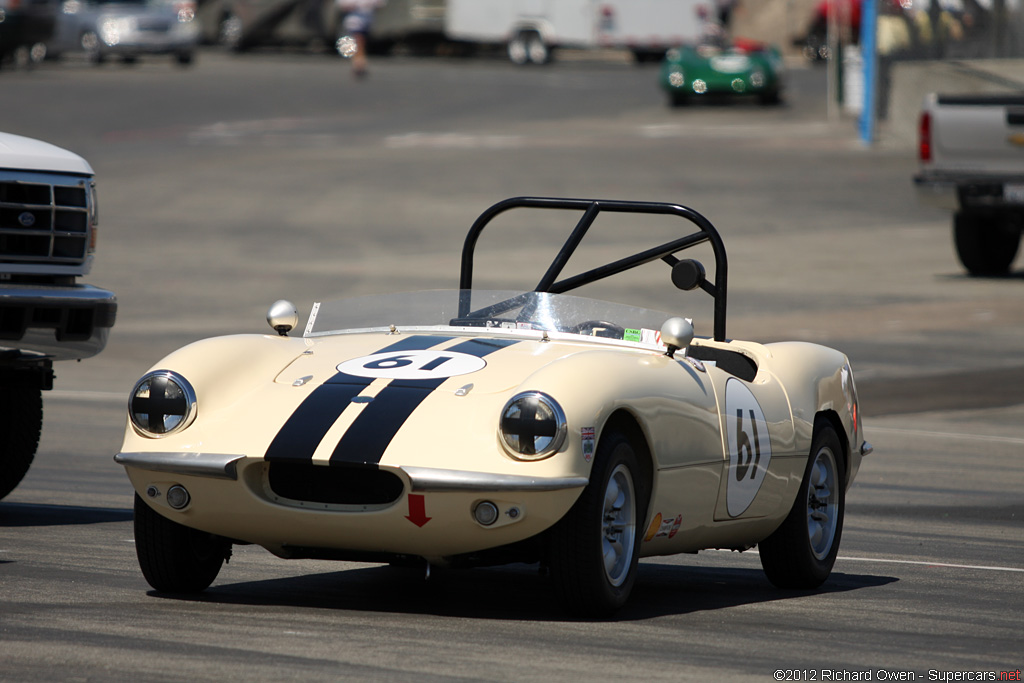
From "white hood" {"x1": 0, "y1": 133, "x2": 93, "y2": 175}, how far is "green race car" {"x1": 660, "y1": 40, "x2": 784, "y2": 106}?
30.0 m

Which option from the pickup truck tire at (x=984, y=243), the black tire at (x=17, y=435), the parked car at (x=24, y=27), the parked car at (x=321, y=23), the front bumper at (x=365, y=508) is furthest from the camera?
the parked car at (x=321, y=23)

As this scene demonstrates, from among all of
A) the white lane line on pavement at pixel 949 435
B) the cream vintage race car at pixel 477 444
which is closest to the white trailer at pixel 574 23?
the white lane line on pavement at pixel 949 435

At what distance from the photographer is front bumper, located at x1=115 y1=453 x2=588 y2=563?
5.75 metres

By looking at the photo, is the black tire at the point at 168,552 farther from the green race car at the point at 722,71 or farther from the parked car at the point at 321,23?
the parked car at the point at 321,23

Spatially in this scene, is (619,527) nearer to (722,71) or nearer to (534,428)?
(534,428)

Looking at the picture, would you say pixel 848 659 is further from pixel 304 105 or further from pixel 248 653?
pixel 304 105

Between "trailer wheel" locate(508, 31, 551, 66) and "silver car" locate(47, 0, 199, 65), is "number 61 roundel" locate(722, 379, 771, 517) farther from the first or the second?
"trailer wheel" locate(508, 31, 551, 66)

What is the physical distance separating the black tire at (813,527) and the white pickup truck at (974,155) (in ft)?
38.2

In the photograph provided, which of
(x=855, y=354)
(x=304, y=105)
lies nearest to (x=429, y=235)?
(x=855, y=354)

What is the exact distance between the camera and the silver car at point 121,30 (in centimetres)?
4325

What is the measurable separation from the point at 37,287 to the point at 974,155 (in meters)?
12.4

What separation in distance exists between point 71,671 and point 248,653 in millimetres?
528

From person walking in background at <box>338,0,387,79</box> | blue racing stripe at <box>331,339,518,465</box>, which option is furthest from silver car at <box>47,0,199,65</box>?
blue racing stripe at <box>331,339,518,465</box>

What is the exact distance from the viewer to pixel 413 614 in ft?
20.0
